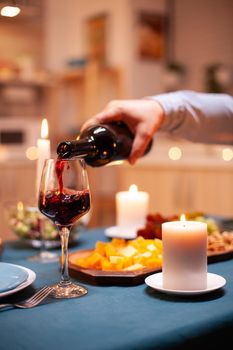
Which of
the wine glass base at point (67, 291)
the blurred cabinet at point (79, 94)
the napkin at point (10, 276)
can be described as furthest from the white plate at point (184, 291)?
the blurred cabinet at point (79, 94)

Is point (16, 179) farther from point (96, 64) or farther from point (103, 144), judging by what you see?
point (103, 144)

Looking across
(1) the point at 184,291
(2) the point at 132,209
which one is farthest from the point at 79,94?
(1) the point at 184,291

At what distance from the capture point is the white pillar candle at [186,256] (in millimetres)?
947

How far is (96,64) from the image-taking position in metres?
5.07

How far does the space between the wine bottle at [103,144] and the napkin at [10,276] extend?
0.25 meters

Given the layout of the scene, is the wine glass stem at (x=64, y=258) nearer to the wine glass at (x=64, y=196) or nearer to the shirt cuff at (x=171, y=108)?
the wine glass at (x=64, y=196)

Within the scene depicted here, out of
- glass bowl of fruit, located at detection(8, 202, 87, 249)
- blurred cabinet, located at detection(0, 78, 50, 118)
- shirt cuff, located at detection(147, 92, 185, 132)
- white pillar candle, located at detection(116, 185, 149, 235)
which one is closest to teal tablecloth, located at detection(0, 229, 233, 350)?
glass bowl of fruit, located at detection(8, 202, 87, 249)

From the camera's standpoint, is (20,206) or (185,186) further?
(185,186)

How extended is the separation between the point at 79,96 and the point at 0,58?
915 mm

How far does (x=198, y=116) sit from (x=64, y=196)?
0.84 m

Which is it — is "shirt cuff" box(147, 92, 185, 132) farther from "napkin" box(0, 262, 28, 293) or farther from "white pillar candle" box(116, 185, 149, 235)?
→ "napkin" box(0, 262, 28, 293)

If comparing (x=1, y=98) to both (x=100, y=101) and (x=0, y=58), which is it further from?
(x=100, y=101)

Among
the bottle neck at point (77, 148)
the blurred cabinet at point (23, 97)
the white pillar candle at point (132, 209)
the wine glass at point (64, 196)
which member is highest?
the blurred cabinet at point (23, 97)

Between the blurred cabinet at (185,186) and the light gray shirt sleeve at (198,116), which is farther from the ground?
the light gray shirt sleeve at (198,116)
